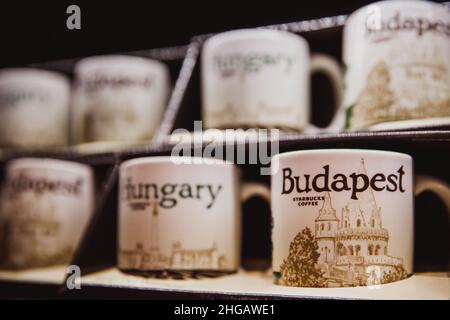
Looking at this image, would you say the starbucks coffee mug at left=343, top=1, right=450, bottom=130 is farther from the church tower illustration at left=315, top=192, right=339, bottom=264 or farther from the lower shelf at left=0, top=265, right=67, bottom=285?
the lower shelf at left=0, top=265, right=67, bottom=285

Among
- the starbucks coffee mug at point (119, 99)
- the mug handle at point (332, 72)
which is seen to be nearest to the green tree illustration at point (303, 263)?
the mug handle at point (332, 72)

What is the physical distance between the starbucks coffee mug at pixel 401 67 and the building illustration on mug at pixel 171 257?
309 millimetres

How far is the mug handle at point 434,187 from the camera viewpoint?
0.89 m

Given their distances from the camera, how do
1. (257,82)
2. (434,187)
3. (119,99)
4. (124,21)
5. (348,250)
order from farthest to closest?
1. (124,21)
2. (119,99)
3. (257,82)
4. (434,187)
5. (348,250)

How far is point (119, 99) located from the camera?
3.92ft

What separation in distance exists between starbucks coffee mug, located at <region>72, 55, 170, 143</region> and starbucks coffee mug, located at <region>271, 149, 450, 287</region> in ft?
1.44

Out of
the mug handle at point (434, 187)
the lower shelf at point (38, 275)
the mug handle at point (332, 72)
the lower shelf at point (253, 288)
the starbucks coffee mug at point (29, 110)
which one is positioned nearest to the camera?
the lower shelf at point (253, 288)

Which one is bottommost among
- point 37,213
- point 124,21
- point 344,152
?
point 37,213

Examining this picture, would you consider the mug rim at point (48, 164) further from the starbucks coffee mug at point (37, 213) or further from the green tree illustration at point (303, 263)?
the green tree illustration at point (303, 263)

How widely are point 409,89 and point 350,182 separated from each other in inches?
8.5

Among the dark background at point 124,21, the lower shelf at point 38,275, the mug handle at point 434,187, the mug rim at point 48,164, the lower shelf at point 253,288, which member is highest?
the dark background at point 124,21

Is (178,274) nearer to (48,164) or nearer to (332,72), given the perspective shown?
(48,164)

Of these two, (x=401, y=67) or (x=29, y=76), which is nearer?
(x=401, y=67)

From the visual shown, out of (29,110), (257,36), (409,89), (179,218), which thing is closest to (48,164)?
(29,110)
